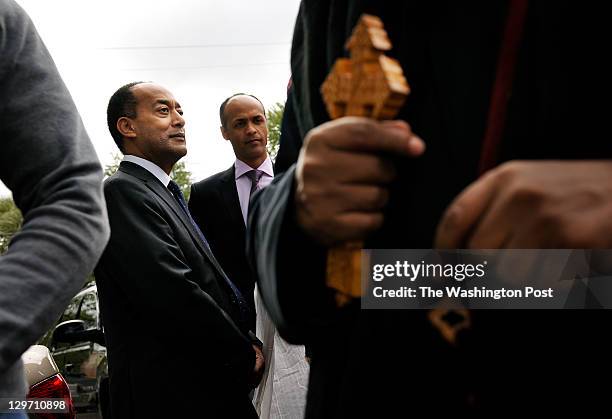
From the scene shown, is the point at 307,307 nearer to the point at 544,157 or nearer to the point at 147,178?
the point at 544,157

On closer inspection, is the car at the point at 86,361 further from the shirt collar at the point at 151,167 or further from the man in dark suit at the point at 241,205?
the shirt collar at the point at 151,167

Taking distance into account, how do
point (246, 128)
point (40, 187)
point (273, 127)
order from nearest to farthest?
point (40, 187) → point (246, 128) → point (273, 127)

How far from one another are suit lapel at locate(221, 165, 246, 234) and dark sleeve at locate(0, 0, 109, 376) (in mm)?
3294

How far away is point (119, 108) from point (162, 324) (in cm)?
170

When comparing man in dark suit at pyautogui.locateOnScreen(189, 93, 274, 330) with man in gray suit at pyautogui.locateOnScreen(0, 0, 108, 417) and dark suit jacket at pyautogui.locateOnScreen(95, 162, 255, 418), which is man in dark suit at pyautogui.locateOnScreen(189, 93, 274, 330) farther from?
man in gray suit at pyautogui.locateOnScreen(0, 0, 108, 417)

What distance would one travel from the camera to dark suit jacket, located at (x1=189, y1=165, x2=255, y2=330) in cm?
428

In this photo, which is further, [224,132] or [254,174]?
[224,132]

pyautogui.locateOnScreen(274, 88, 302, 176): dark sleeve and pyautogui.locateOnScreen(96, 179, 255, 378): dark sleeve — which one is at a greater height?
pyautogui.locateOnScreen(274, 88, 302, 176): dark sleeve

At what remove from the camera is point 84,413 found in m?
5.74

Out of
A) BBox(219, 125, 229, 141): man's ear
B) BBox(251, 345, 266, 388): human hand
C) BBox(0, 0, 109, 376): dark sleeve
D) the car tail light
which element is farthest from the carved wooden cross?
BBox(219, 125, 229, 141): man's ear

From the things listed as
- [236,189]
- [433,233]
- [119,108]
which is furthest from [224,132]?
[433,233]

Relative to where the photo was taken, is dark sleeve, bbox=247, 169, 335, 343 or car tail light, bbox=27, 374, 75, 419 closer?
dark sleeve, bbox=247, 169, 335, 343

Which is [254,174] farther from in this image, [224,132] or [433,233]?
[433,233]

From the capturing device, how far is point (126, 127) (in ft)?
12.4
